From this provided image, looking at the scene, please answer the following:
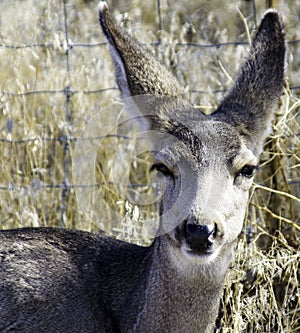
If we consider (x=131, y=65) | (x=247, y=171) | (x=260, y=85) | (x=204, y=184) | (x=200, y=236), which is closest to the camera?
(x=200, y=236)

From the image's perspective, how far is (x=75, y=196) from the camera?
746 centimetres

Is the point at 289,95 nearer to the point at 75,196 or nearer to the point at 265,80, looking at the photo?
the point at 265,80

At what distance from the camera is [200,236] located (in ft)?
13.6

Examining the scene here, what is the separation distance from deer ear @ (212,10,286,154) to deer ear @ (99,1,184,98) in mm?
388

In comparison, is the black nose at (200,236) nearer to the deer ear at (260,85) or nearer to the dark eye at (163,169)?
the dark eye at (163,169)

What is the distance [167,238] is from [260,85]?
1.14 metres

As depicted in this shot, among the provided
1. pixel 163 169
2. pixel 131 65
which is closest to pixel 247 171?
pixel 163 169

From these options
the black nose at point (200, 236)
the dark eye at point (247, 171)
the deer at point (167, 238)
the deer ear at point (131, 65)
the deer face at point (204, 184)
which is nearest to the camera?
the black nose at point (200, 236)

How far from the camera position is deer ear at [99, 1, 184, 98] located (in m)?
4.87

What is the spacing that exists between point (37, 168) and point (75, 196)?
0.40 m

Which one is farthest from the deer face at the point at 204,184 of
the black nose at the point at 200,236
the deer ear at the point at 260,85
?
the deer ear at the point at 260,85

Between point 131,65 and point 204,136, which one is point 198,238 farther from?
point 131,65

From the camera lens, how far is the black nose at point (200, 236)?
4152 millimetres

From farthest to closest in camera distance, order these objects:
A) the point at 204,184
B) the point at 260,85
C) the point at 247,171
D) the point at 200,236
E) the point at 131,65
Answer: the point at 260,85 < the point at 131,65 < the point at 247,171 < the point at 204,184 < the point at 200,236
